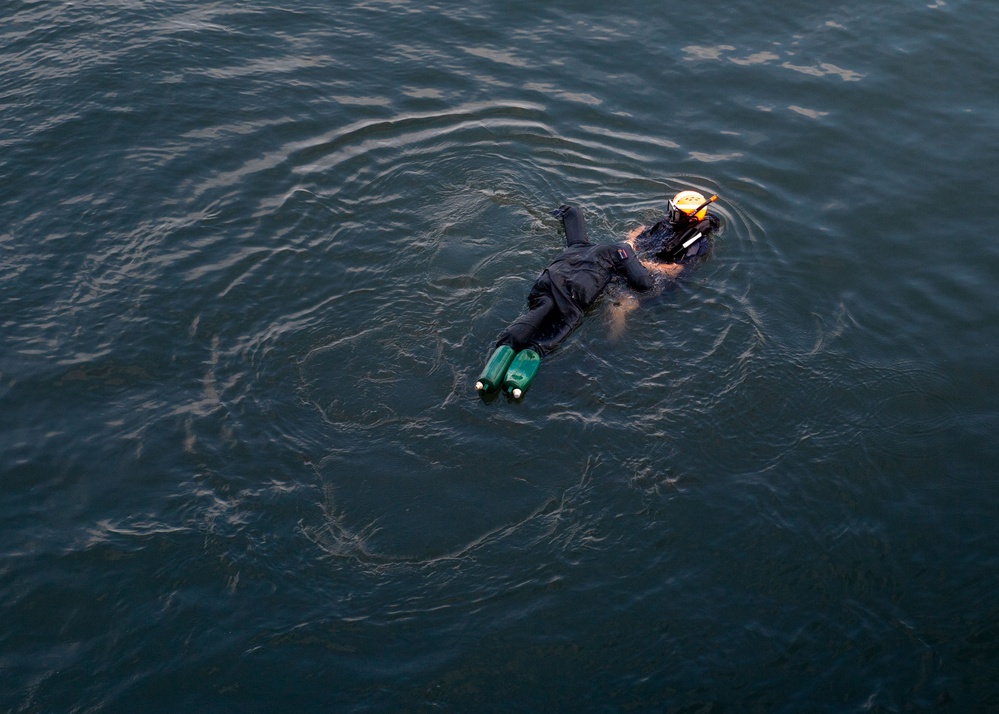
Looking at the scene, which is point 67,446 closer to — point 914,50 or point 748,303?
point 748,303

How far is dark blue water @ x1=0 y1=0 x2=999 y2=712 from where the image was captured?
802 centimetres

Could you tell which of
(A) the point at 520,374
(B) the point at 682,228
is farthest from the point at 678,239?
(A) the point at 520,374

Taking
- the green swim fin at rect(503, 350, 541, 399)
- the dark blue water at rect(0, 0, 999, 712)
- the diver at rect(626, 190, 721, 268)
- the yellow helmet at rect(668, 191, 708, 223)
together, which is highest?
the yellow helmet at rect(668, 191, 708, 223)

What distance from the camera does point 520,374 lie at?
1004 cm

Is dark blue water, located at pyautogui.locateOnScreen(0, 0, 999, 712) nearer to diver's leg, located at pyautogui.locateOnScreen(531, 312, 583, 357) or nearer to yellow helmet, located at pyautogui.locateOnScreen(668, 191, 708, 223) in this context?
diver's leg, located at pyautogui.locateOnScreen(531, 312, 583, 357)

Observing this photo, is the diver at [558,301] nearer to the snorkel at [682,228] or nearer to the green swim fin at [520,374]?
the green swim fin at [520,374]

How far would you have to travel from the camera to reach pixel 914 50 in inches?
683

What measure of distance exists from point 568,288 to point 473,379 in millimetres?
1848

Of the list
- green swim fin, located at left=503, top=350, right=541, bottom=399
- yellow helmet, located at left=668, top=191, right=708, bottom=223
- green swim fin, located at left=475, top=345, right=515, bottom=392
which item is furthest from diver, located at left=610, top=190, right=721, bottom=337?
green swim fin, located at left=475, top=345, right=515, bottom=392

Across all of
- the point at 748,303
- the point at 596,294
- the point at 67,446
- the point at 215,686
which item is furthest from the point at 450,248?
the point at 215,686

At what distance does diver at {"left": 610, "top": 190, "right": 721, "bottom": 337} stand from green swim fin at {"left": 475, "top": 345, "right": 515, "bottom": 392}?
2.28 m

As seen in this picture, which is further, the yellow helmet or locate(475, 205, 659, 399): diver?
the yellow helmet

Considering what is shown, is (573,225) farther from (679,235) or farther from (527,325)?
(527,325)

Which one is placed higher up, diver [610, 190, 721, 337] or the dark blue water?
diver [610, 190, 721, 337]
